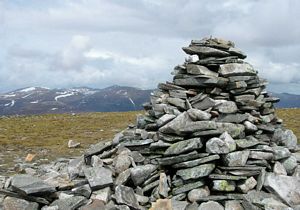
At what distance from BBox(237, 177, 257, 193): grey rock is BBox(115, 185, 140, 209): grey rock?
3859 millimetres

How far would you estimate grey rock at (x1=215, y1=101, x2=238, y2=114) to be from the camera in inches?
703

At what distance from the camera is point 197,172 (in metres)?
16.1

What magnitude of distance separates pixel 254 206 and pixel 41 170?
10057 mm

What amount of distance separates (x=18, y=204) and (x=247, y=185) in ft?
27.5

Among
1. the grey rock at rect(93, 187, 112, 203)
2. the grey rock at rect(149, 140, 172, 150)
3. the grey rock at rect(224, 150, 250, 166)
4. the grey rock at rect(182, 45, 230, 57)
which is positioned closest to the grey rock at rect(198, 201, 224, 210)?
the grey rock at rect(224, 150, 250, 166)

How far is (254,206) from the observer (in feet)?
50.6

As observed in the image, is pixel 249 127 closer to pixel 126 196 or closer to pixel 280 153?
pixel 280 153

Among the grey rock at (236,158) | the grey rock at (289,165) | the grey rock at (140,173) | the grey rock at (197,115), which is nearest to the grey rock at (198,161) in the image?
the grey rock at (236,158)

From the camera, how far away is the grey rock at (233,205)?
608 inches

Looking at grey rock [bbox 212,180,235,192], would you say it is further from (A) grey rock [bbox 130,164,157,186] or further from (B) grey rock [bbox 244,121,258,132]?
(B) grey rock [bbox 244,121,258,132]

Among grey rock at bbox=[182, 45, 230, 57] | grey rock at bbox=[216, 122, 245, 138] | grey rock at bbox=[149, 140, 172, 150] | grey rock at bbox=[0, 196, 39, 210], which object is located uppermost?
grey rock at bbox=[182, 45, 230, 57]

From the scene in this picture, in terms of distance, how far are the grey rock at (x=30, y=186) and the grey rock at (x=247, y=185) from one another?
690 cm

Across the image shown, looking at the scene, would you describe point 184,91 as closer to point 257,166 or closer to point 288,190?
point 257,166

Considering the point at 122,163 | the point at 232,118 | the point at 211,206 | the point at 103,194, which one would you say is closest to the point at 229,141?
the point at 232,118
